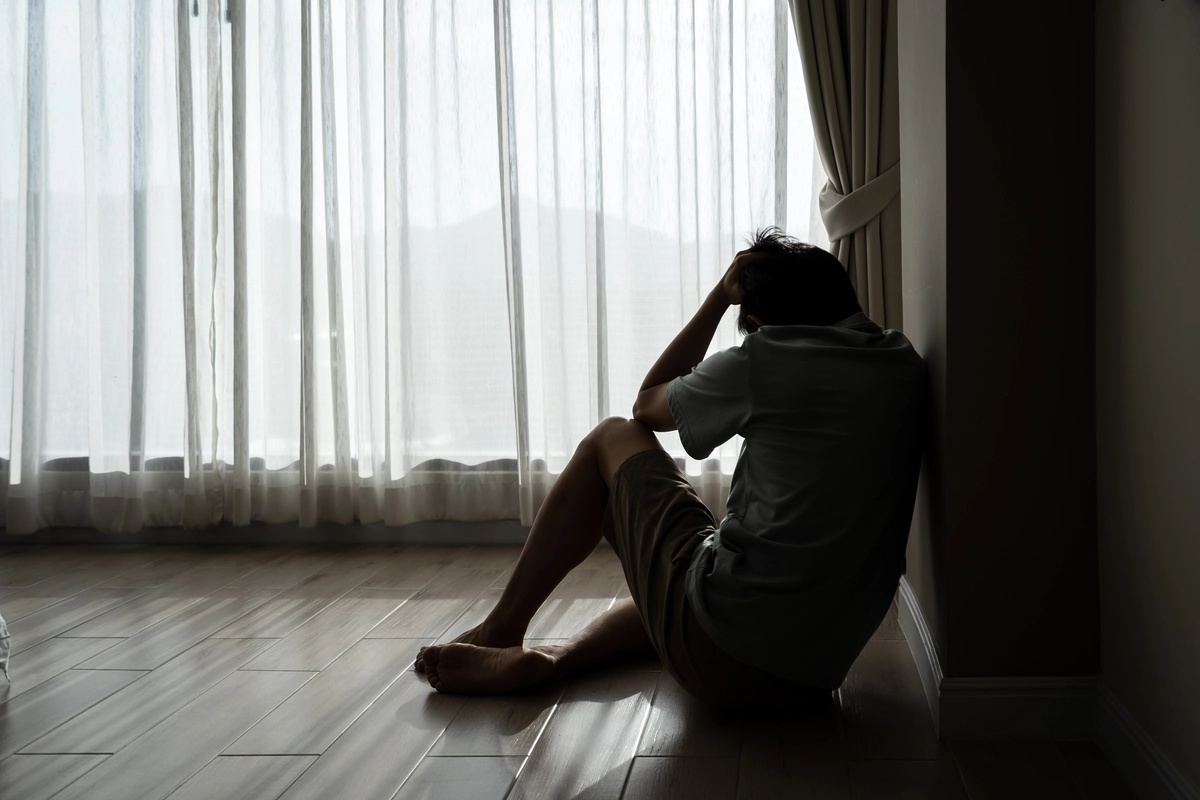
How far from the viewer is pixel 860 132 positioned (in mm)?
2973

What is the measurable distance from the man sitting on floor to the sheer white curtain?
4.69ft

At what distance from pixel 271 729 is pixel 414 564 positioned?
1381 millimetres

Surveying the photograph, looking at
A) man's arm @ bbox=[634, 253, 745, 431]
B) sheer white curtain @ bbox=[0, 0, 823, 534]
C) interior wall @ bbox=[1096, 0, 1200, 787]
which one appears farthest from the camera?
sheer white curtain @ bbox=[0, 0, 823, 534]

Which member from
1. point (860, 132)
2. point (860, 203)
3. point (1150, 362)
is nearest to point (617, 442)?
point (1150, 362)

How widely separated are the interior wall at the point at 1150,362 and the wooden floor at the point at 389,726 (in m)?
0.24

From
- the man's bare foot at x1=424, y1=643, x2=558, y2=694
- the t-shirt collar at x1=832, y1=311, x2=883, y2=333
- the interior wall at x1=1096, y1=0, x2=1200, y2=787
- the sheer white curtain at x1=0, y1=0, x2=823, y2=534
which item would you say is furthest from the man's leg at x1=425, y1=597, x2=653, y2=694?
the sheer white curtain at x1=0, y1=0, x2=823, y2=534

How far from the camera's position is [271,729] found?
178cm

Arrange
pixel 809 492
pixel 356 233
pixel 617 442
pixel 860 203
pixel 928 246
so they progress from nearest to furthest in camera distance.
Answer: pixel 809 492 < pixel 928 246 < pixel 617 442 < pixel 860 203 < pixel 356 233

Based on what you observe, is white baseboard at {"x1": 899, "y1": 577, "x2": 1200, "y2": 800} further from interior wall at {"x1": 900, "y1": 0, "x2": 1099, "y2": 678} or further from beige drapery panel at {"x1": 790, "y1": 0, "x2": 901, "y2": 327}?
beige drapery panel at {"x1": 790, "y1": 0, "x2": 901, "y2": 327}

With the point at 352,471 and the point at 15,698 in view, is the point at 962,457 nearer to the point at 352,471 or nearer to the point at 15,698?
the point at 15,698

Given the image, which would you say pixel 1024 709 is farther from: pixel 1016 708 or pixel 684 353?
pixel 684 353

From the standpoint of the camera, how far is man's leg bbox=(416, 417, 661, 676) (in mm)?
1988

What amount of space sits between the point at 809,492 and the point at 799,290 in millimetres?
361

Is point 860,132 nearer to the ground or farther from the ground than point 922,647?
farther from the ground
